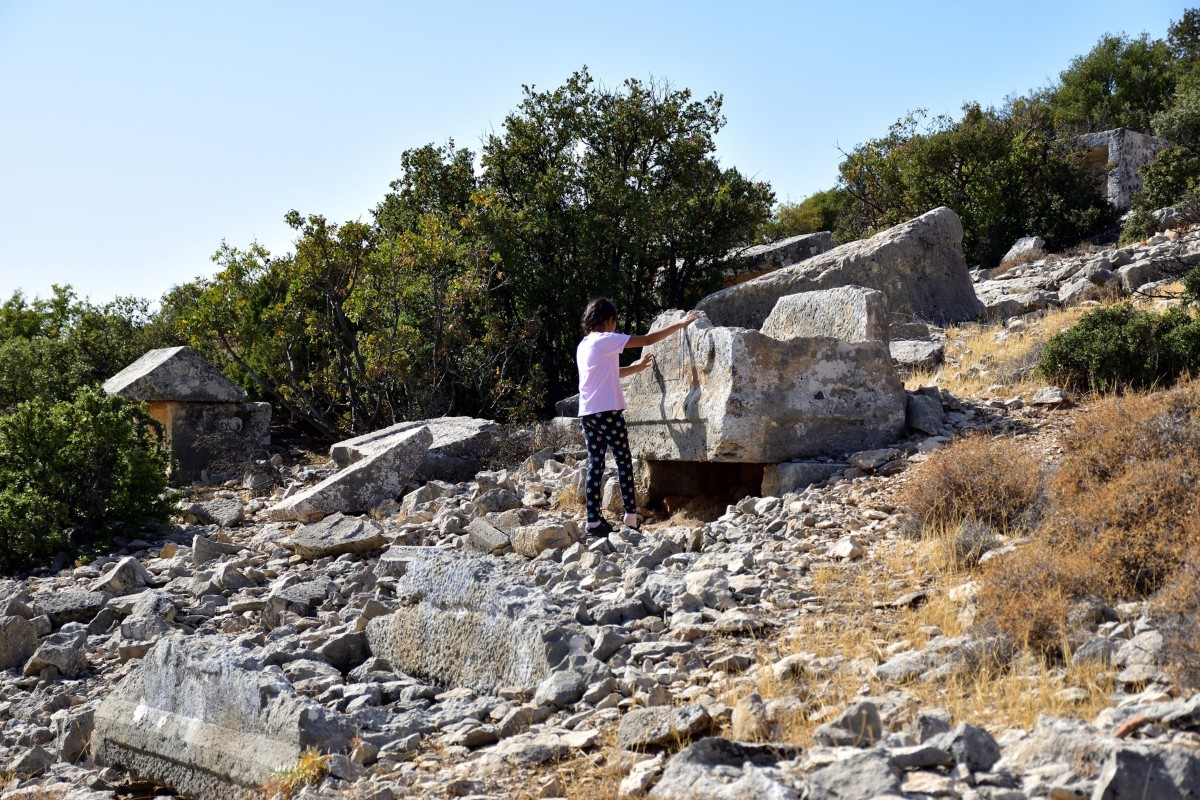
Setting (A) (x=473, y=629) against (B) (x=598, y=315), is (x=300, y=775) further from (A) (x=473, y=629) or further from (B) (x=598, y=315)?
(B) (x=598, y=315)

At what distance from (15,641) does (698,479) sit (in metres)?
4.84

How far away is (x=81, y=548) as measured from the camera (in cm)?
887

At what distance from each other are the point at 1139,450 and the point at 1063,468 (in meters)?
0.40

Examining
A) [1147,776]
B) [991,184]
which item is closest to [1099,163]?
[991,184]

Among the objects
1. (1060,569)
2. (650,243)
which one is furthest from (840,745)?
(650,243)

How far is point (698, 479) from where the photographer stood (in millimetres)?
8461

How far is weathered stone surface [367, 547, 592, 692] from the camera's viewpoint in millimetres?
4672

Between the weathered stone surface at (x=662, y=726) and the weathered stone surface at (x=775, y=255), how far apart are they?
11.0m

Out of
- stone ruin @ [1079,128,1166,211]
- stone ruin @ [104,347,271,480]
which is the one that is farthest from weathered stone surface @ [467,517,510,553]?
stone ruin @ [1079,128,1166,211]

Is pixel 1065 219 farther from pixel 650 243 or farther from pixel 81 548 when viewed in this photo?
pixel 81 548

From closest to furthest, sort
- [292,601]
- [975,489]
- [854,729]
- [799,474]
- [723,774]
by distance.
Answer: [723,774] < [854,729] < [975,489] < [292,601] < [799,474]

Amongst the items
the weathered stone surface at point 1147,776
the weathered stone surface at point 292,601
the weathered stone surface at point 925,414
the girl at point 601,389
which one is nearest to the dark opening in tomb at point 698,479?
the girl at point 601,389

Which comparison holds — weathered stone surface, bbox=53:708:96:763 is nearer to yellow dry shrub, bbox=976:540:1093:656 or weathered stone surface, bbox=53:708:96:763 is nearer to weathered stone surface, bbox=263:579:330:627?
weathered stone surface, bbox=263:579:330:627

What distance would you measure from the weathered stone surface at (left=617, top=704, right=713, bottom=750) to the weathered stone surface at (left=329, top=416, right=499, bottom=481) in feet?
19.6
